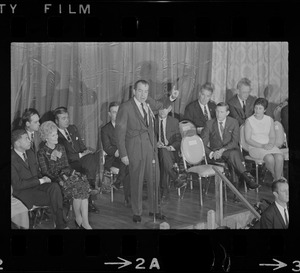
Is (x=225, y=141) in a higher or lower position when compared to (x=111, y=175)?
higher

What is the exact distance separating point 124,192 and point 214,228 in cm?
48

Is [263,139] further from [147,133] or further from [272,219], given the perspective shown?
[147,133]

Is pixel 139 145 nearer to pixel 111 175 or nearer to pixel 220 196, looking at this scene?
pixel 111 175

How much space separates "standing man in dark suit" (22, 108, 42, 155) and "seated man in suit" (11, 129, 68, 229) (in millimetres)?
20

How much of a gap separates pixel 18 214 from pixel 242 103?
1229mm

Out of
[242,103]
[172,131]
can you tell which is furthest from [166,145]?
[242,103]

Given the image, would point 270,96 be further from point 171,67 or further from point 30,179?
point 30,179

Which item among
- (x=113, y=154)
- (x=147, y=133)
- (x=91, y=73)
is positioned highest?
(x=91, y=73)

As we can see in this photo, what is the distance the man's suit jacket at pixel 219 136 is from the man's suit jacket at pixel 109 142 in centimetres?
44

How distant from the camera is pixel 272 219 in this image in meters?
2.95
